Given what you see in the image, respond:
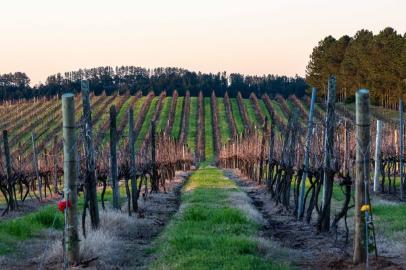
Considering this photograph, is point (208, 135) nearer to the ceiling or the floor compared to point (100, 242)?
nearer to the ceiling

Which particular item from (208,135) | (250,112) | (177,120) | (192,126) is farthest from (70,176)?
(250,112)

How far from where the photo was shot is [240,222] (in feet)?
43.3

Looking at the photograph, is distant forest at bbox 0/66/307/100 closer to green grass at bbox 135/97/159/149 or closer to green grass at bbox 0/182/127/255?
green grass at bbox 135/97/159/149

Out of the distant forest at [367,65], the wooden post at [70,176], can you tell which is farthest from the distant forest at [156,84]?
the wooden post at [70,176]

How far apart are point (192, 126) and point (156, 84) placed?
47519mm

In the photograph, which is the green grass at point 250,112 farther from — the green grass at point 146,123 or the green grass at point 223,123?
the green grass at point 146,123

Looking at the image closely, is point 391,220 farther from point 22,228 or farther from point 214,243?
point 22,228

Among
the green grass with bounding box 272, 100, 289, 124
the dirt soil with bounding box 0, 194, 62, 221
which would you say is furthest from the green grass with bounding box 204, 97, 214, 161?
the dirt soil with bounding box 0, 194, 62, 221

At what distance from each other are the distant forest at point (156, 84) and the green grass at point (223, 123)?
1022 inches

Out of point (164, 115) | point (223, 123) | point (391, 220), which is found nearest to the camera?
point (391, 220)

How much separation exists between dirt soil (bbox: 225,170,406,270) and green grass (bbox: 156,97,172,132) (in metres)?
58.3

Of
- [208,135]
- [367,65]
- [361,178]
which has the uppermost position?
[367,65]

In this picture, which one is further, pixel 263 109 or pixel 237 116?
pixel 263 109

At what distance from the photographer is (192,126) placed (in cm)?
8062
